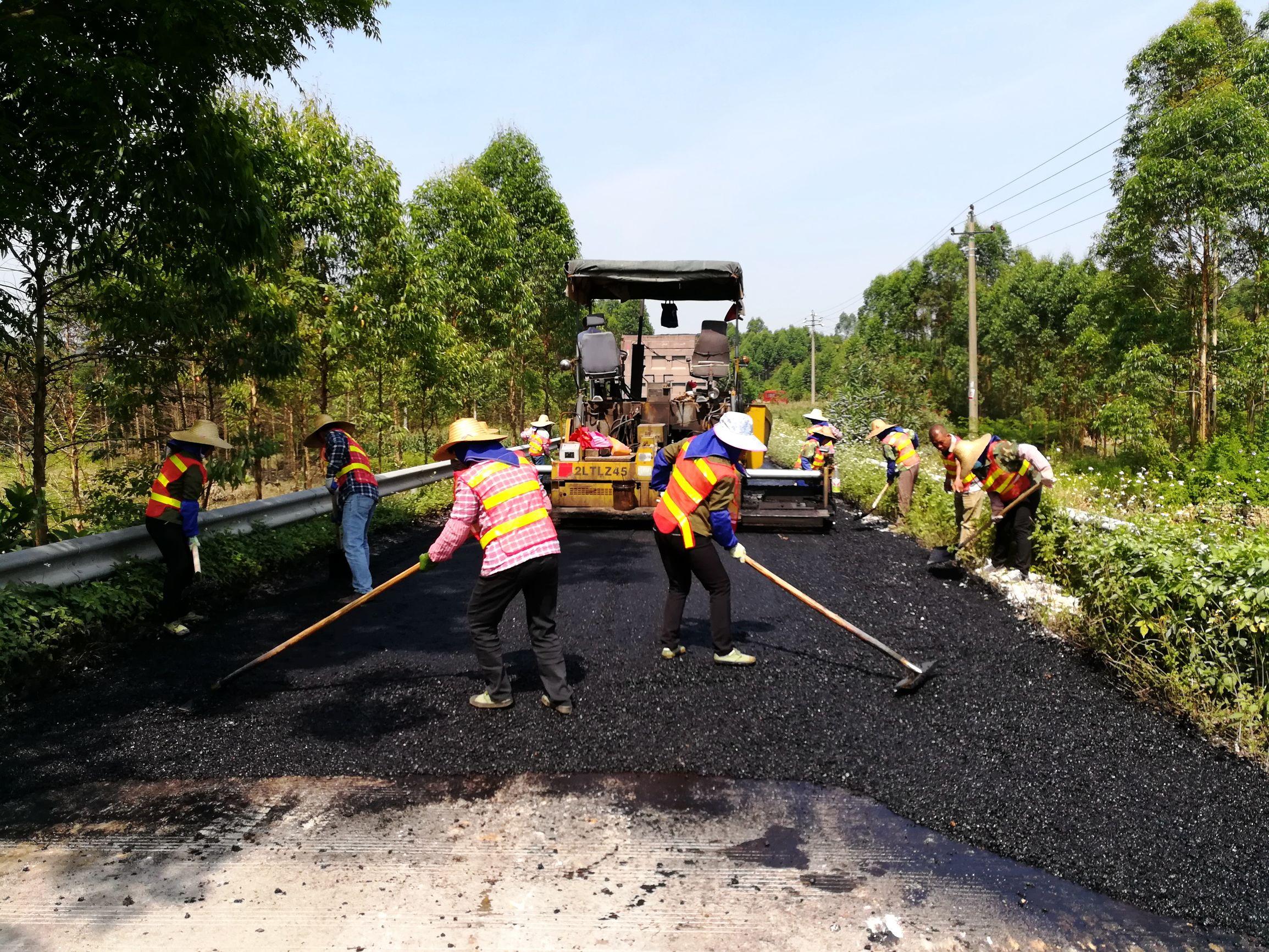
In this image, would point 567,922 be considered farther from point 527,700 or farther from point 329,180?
point 329,180

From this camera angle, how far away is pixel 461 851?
115 inches

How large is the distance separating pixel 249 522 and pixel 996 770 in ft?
20.0

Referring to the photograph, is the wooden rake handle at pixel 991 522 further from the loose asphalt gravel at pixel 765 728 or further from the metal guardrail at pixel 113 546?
the metal guardrail at pixel 113 546

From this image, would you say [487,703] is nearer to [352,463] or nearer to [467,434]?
[467,434]

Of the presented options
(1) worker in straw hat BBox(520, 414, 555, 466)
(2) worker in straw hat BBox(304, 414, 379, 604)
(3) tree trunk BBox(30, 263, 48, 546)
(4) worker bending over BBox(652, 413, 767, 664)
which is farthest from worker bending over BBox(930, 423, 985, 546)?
(3) tree trunk BBox(30, 263, 48, 546)

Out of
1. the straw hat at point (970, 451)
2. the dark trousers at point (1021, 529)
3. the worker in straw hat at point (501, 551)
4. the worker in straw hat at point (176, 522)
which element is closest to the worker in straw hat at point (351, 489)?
the worker in straw hat at point (176, 522)

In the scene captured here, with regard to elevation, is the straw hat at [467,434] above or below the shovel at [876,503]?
above

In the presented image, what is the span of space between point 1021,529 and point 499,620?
180 inches

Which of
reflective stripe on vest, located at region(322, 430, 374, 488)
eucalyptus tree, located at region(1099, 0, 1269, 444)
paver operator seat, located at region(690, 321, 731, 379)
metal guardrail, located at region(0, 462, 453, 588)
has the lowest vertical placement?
metal guardrail, located at region(0, 462, 453, 588)

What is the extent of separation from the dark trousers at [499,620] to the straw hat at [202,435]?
2557 mm

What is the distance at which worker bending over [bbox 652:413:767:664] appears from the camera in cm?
481

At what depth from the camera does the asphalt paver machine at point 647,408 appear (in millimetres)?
9617

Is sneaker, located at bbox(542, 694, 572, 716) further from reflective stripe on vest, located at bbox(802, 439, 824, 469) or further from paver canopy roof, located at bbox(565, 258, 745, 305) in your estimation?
reflective stripe on vest, located at bbox(802, 439, 824, 469)

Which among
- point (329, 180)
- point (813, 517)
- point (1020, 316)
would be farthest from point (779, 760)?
point (1020, 316)
